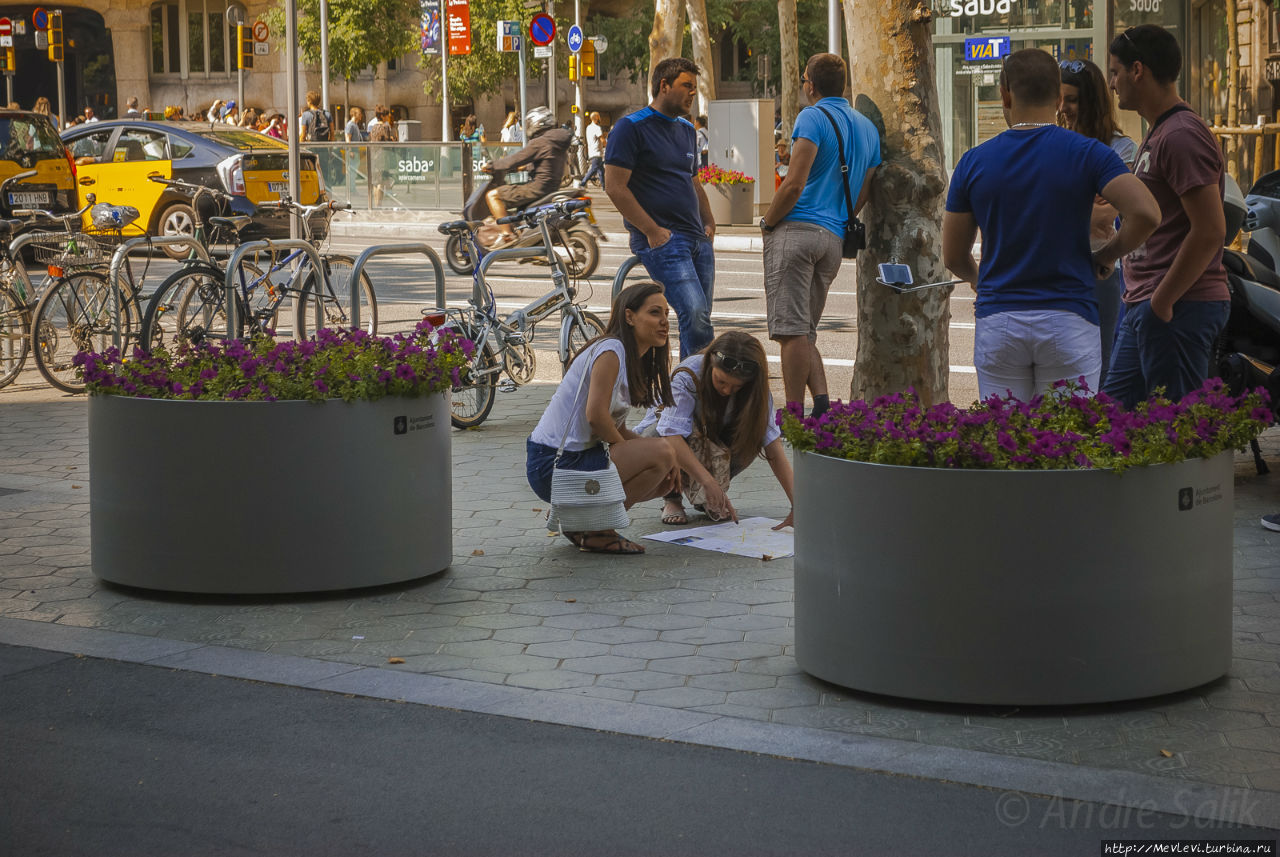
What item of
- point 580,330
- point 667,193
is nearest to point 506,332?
point 580,330

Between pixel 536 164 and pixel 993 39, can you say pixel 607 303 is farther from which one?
pixel 993 39

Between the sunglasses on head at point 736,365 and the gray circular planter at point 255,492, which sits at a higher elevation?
the sunglasses on head at point 736,365

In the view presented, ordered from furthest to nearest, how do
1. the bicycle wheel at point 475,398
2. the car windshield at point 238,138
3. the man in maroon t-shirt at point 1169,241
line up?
the car windshield at point 238,138, the bicycle wheel at point 475,398, the man in maroon t-shirt at point 1169,241

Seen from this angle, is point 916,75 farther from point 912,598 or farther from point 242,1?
point 242,1

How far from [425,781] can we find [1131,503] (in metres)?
2.02

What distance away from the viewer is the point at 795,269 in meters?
8.45

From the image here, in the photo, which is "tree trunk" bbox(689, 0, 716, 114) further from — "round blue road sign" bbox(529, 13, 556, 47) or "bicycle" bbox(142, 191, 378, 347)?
"bicycle" bbox(142, 191, 378, 347)

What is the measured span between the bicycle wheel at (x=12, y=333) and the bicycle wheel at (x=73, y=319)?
0.20 m

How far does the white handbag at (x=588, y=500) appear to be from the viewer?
6770 mm

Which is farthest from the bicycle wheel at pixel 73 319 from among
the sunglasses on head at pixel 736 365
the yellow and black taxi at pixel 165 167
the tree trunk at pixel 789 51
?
the tree trunk at pixel 789 51

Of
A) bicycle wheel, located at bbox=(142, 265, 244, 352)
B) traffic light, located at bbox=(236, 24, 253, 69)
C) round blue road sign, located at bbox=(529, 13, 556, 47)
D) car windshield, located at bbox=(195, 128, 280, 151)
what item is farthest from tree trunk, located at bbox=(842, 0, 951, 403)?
traffic light, located at bbox=(236, 24, 253, 69)

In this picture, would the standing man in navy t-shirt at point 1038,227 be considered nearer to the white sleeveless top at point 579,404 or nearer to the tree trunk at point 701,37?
the white sleeveless top at point 579,404

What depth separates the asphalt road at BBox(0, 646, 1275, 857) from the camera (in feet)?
12.6

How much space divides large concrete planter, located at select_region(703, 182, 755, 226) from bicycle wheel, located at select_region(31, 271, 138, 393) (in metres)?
17.4
